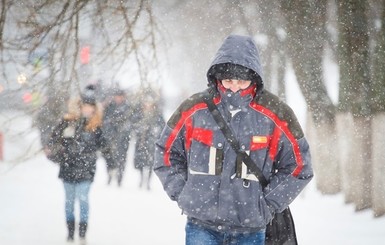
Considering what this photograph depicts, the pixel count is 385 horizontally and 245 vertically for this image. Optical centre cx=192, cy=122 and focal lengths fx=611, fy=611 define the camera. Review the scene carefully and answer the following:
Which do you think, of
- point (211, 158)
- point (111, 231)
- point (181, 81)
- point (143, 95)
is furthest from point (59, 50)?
point (181, 81)

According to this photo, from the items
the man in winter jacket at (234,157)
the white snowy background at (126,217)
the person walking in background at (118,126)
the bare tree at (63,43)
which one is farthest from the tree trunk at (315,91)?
the man in winter jacket at (234,157)

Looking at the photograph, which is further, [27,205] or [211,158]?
[27,205]

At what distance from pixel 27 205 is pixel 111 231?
7.72 ft

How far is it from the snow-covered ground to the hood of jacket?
3784mm

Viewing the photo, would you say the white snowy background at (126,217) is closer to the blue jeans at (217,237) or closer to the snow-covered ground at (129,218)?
the snow-covered ground at (129,218)

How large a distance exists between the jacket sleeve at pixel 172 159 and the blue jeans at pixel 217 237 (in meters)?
0.21

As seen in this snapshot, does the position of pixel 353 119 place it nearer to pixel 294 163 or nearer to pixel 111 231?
pixel 111 231

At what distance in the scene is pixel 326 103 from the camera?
1064 cm

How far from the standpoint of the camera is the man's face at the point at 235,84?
10.6 ft

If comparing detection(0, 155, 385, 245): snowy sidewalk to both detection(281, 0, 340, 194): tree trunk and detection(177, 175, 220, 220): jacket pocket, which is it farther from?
detection(177, 175, 220, 220): jacket pocket

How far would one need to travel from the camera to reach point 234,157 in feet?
10.3

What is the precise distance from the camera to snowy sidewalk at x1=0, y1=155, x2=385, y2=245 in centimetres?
693

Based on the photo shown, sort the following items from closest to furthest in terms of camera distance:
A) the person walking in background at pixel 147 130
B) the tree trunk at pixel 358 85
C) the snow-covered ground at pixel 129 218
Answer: the snow-covered ground at pixel 129 218
the tree trunk at pixel 358 85
the person walking in background at pixel 147 130

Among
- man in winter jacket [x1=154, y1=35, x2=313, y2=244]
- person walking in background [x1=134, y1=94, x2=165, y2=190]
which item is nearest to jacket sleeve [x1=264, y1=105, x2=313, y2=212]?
man in winter jacket [x1=154, y1=35, x2=313, y2=244]
